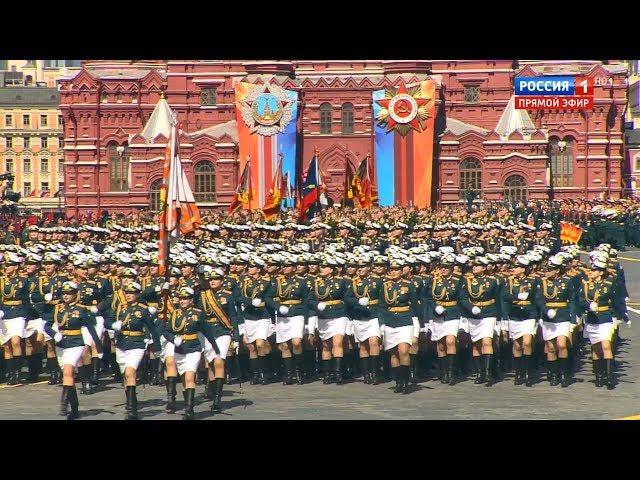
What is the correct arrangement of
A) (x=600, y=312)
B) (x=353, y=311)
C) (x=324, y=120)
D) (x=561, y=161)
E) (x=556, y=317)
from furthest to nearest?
(x=324, y=120)
(x=561, y=161)
(x=353, y=311)
(x=556, y=317)
(x=600, y=312)

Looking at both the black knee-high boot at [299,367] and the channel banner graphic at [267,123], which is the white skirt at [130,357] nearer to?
the black knee-high boot at [299,367]

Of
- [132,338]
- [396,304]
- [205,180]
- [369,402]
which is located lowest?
[369,402]

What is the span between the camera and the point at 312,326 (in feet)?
64.4

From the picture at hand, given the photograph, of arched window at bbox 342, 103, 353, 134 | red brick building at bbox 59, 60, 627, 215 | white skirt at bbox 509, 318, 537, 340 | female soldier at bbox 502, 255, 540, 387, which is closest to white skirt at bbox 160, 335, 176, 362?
female soldier at bbox 502, 255, 540, 387

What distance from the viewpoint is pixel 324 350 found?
1934 cm

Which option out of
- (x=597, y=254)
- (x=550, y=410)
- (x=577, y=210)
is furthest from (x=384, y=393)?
(x=577, y=210)

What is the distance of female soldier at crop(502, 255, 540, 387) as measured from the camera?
61.4 ft

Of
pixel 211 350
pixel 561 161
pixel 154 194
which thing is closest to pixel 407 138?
pixel 561 161

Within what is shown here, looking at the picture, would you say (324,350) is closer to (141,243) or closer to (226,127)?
(141,243)

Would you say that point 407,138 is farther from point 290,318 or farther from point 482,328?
point 482,328

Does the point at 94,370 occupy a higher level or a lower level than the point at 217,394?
higher

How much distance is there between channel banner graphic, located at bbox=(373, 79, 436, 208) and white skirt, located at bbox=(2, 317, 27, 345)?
4152cm

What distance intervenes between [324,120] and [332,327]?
4559 cm

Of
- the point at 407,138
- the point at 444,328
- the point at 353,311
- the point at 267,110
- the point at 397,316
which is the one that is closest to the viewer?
the point at 397,316
